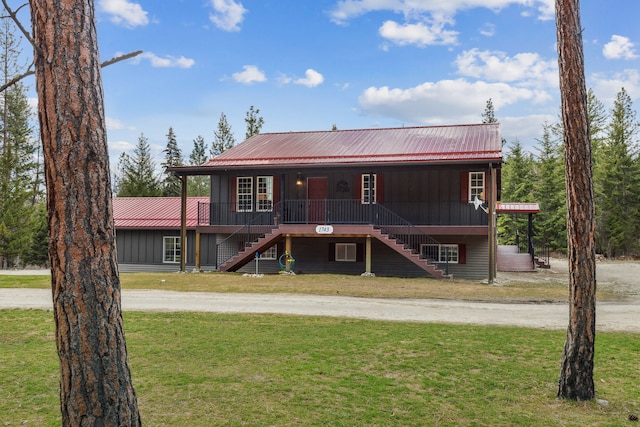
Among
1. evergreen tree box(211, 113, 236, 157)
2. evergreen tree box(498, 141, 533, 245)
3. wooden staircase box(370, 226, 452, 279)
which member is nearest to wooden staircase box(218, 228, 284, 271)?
wooden staircase box(370, 226, 452, 279)

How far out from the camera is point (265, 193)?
22.3 m

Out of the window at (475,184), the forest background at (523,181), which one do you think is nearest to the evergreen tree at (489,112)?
the forest background at (523,181)

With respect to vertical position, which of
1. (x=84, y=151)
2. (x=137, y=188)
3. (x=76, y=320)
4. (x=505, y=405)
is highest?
(x=137, y=188)

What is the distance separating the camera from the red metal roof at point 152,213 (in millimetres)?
25250

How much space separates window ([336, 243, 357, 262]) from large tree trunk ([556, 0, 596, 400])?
1615cm

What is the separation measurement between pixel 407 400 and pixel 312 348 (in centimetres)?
243

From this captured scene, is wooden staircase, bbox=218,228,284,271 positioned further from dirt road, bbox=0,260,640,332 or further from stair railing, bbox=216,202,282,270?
dirt road, bbox=0,260,640,332

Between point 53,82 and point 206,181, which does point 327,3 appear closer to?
point 53,82

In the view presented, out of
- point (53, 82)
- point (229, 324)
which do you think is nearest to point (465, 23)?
point (229, 324)

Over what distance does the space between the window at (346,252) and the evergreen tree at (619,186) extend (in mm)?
23456

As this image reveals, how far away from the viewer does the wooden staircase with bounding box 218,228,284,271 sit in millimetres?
19703

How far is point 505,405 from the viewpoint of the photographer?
17.4 ft

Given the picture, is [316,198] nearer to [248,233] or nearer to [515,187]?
[248,233]

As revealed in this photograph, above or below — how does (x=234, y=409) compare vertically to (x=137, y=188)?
below
